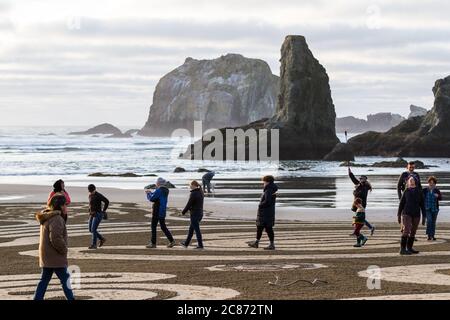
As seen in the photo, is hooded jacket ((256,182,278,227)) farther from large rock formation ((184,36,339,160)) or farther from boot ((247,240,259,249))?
large rock formation ((184,36,339,160))

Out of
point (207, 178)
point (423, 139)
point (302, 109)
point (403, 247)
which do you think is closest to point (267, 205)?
point (403, 247)

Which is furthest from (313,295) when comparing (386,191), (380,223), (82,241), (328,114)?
(328,114)

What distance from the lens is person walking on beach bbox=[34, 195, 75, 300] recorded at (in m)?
16.2

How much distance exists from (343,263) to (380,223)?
14.1 meters

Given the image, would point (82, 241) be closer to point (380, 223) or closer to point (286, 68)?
point (380, 223)

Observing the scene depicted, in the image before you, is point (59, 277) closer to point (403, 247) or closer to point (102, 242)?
point (403, 247)

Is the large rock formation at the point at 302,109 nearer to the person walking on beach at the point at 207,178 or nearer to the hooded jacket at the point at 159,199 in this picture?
the person walking on beach at the point at 207,178

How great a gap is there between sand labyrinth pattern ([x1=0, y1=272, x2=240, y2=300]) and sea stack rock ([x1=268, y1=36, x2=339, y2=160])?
105 metres

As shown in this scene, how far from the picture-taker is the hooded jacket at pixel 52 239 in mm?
16250

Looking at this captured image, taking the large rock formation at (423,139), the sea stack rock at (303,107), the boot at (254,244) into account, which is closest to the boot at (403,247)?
the boot at (254,244)

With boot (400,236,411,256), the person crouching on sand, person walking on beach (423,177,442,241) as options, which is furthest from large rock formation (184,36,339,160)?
boot (400,236,411,256)

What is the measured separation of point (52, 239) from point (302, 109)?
124m

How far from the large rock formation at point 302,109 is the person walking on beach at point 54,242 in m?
108
